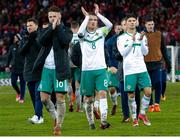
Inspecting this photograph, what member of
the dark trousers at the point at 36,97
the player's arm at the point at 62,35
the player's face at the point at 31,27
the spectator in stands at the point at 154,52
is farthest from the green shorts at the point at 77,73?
the player's arm at the point at 62,35

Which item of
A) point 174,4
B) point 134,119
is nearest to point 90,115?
point 134,119

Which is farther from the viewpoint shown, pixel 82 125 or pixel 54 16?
pixel 82 125

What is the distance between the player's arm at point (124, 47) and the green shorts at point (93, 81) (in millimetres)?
712

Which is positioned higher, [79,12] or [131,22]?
[131,22]

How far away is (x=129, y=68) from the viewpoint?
16.3m

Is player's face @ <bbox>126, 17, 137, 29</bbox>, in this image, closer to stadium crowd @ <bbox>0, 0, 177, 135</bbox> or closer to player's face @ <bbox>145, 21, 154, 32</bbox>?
stadium crowd @ <bbox>0, 0, 177, 135</bbox>

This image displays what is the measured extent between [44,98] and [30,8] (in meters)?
32.4

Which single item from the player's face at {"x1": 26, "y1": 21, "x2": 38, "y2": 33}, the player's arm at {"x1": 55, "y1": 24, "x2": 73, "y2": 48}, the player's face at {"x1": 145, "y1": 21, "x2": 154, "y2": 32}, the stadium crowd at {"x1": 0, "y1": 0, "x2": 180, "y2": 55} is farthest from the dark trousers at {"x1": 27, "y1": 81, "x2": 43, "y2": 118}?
the stadium crowd at {"x1": 0, "y1": 0, "x2": 180, "y2": 55}

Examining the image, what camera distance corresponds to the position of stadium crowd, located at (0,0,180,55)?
4306 cm

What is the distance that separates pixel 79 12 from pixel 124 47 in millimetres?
28860

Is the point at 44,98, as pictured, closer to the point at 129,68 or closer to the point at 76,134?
the point at 76,134

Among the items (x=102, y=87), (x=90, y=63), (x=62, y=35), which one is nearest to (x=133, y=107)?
(x=102, y=87)

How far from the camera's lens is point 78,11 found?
45.0m

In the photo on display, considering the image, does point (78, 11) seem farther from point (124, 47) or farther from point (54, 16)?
point (54, 16)
